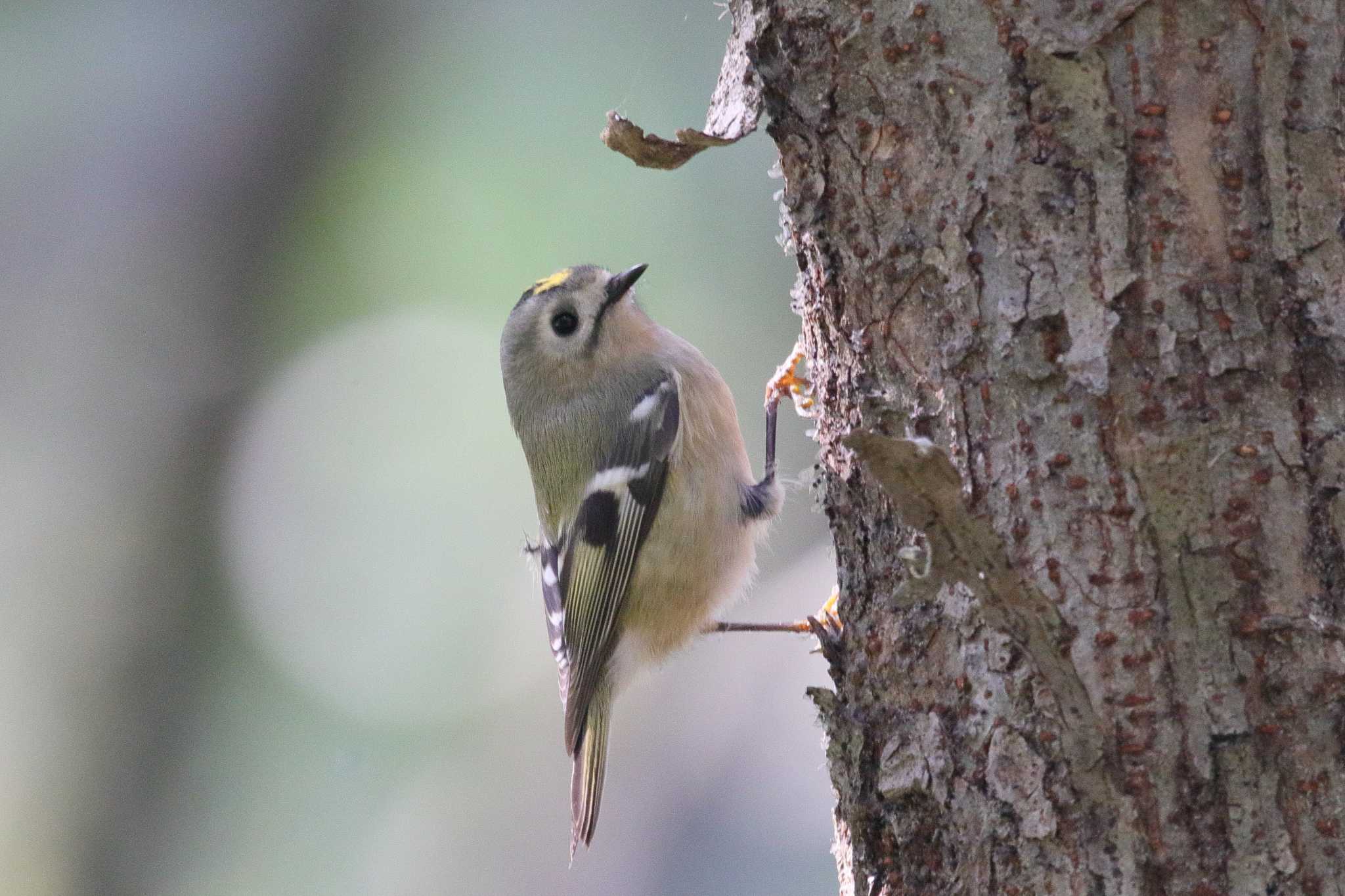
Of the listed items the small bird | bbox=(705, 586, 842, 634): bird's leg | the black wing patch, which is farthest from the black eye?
bbox=(705, 586, 842, 634): bird's leg

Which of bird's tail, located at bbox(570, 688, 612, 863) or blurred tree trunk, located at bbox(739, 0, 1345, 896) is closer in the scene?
blurred tree trunk, located at bbox(739, 0, 1345, 896)

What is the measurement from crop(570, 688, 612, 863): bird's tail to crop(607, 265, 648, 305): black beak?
0.85 metres

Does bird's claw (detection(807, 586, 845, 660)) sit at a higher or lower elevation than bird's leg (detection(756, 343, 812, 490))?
lower

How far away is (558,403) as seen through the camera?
283cm

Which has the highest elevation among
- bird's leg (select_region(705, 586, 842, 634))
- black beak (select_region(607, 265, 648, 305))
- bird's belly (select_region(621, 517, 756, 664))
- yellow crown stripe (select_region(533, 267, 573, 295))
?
yellow crown stripe (select_region(533, 267, 573, 295))

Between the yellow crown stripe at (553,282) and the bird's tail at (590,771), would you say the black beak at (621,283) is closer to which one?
the yellow crown stripe at (553,282)

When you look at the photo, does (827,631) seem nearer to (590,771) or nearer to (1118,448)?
(1118,448)

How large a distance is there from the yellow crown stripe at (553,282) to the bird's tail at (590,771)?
889 millimetres

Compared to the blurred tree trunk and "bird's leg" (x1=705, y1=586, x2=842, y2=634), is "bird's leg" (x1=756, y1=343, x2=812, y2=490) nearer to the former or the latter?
"bird's leg" (x1=705, y1=586, x2=842, y2=634)

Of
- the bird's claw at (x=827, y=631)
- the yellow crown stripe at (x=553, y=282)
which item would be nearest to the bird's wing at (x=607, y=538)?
the yellow crown stripe at (x=553, y=282)

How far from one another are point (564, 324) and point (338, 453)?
1518 mm

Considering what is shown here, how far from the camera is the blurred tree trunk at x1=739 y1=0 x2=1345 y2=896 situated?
110 centimetres

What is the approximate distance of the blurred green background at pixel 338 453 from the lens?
3.58 meters

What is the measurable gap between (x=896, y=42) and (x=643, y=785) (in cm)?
298
